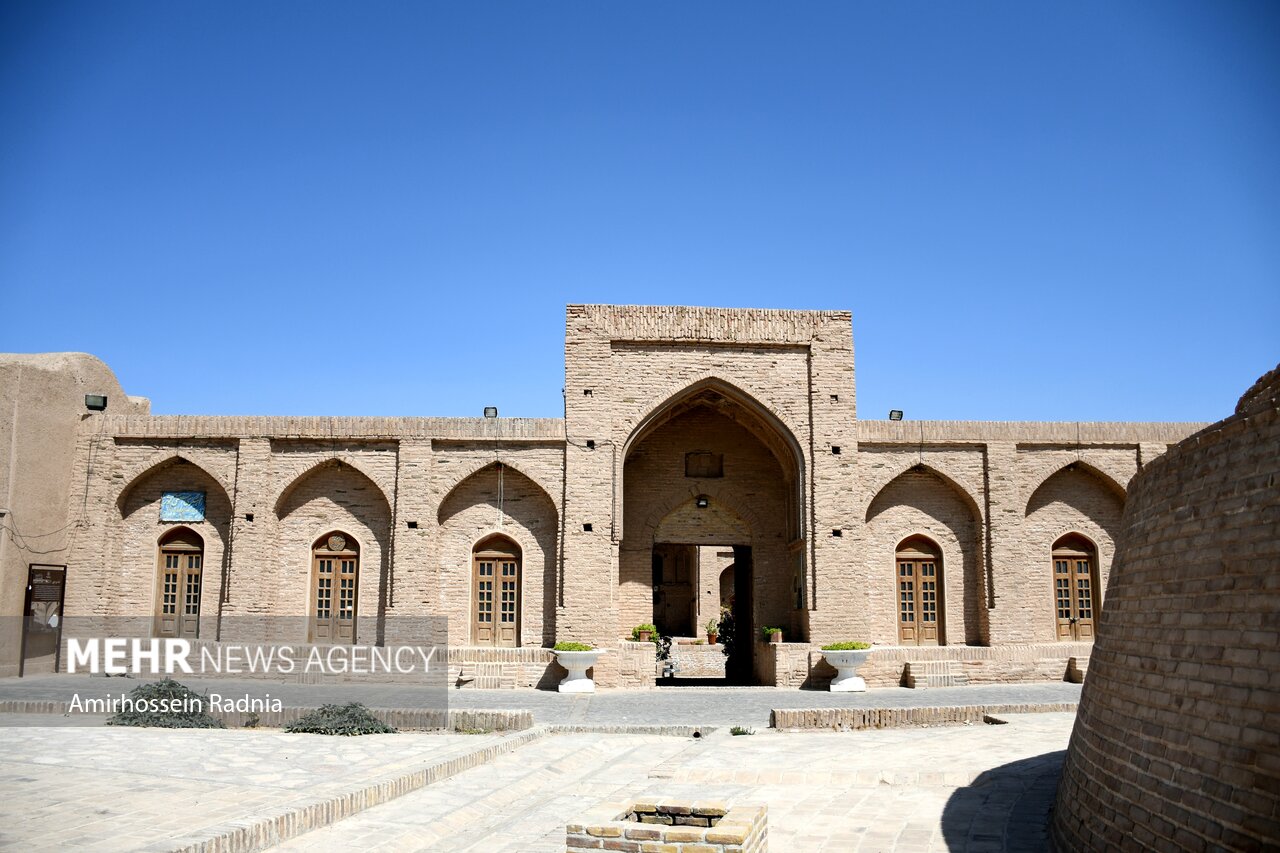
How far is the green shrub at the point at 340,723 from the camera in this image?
12609 millimetres

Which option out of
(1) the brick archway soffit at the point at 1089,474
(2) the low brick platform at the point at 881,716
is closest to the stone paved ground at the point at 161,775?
(2) the low brick platform at the point at 881,716

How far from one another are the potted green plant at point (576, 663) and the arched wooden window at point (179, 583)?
24.6ft

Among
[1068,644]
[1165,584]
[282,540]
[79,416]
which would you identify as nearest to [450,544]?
[282,540]

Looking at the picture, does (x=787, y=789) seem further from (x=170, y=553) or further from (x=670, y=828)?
(x=170, y=553)

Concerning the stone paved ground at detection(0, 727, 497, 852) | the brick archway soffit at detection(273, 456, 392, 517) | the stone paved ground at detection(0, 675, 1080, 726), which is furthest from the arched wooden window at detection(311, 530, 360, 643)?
the stone paved ground at detection(0, 727, 497, 852)

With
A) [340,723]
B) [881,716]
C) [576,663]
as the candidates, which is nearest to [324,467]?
[576,663]

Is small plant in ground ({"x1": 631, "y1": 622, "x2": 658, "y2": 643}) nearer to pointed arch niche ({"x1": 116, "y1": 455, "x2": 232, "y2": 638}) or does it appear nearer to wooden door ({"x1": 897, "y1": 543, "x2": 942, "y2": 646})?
wooden door ({"x1": 897, "y1": 543, "x2": 942, "y2": 646})

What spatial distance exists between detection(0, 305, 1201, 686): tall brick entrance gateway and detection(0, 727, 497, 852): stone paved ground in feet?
24.6

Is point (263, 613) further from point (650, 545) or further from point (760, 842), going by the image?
point (760, 842)

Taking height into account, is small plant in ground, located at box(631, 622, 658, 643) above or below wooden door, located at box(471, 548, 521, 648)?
below

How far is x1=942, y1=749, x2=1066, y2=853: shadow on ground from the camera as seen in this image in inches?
308

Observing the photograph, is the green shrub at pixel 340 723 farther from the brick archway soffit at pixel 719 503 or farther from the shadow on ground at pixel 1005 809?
the brick archway soffit at pixel 719 503

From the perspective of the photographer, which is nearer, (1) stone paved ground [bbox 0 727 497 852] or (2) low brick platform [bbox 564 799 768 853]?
(2) low brick platform [bbox 564 799 768 853]

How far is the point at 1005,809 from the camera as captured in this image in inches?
348
